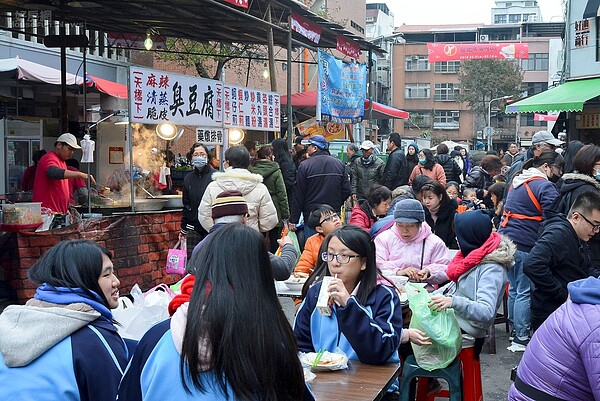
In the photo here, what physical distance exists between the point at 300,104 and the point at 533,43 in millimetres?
51230

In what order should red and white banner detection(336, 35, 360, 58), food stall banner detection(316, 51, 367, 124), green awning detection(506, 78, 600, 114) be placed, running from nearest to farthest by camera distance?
food stall banner detection(316, 51, 367, 124), red and white banner detection(336, 35, 360, 58), green awning detection(506, 78, 600, 114)

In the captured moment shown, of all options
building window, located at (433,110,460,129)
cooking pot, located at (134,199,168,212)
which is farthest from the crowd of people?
building window, located at (433,110,460,129)

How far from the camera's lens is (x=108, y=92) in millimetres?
14469

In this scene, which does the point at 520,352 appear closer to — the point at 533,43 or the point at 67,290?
the point at 67,290

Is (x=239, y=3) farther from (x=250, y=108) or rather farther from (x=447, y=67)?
(x=447, y=67)

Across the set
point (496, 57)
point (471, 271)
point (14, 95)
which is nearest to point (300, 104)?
point (14, 95)

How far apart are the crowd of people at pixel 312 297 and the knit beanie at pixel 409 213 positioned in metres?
0.02

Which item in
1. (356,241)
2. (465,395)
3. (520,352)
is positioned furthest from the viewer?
(520,352)

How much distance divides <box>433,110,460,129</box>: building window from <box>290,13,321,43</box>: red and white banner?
53741 millimetres

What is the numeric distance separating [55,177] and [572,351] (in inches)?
290

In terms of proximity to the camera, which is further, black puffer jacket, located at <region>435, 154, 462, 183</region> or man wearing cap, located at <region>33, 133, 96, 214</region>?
black puffer jacket, located at <region>435, 154, 462, 183</region>

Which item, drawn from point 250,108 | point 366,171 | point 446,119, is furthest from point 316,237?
point 446,119

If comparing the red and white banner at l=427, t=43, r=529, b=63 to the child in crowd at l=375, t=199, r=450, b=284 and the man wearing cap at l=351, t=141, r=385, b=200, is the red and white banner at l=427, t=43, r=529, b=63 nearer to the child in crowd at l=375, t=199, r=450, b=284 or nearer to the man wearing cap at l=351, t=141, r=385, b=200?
the man wearing cap at l=351, t=141, r=385, b=200

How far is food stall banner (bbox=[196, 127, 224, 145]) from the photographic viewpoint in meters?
10.3
